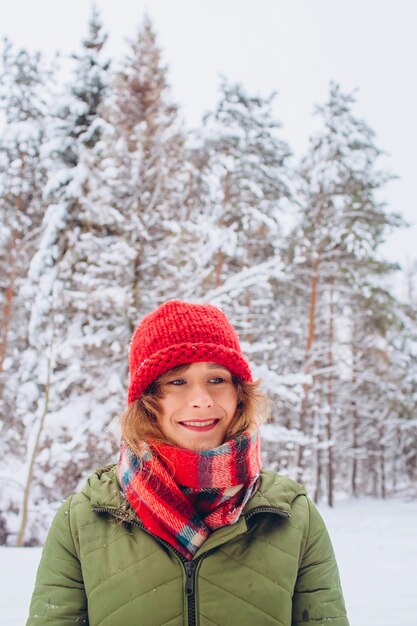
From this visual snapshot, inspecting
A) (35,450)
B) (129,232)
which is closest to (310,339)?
(129,232)

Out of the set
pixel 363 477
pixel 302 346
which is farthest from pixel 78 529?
pixel 363 477

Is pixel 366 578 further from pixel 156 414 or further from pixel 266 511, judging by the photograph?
pixel 156 414

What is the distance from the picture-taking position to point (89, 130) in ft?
30.9

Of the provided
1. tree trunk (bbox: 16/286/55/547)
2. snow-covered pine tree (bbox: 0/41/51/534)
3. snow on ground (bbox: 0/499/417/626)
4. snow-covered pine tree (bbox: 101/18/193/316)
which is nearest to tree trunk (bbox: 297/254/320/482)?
snow on ground (bbox: 0/499/417/626)

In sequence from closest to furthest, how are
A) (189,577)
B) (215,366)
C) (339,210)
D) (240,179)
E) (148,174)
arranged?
(189,577), (215,366), (148,174), (240,179), (339,210)

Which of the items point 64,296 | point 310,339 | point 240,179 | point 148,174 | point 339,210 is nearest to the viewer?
point 64,296

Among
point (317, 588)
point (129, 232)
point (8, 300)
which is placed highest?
point (129, 232)

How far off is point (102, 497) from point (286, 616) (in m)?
0.83

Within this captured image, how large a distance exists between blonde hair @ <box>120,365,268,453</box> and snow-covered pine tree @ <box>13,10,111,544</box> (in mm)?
7349

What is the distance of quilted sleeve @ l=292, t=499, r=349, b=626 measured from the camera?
5.56ft

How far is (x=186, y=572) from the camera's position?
Answer: 1.63 metres

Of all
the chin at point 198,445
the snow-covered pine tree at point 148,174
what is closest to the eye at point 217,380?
the chin at point 198,445

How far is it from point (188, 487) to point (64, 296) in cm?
832

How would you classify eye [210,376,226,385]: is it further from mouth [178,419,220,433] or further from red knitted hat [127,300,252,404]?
mouth [178,419,220,433]
